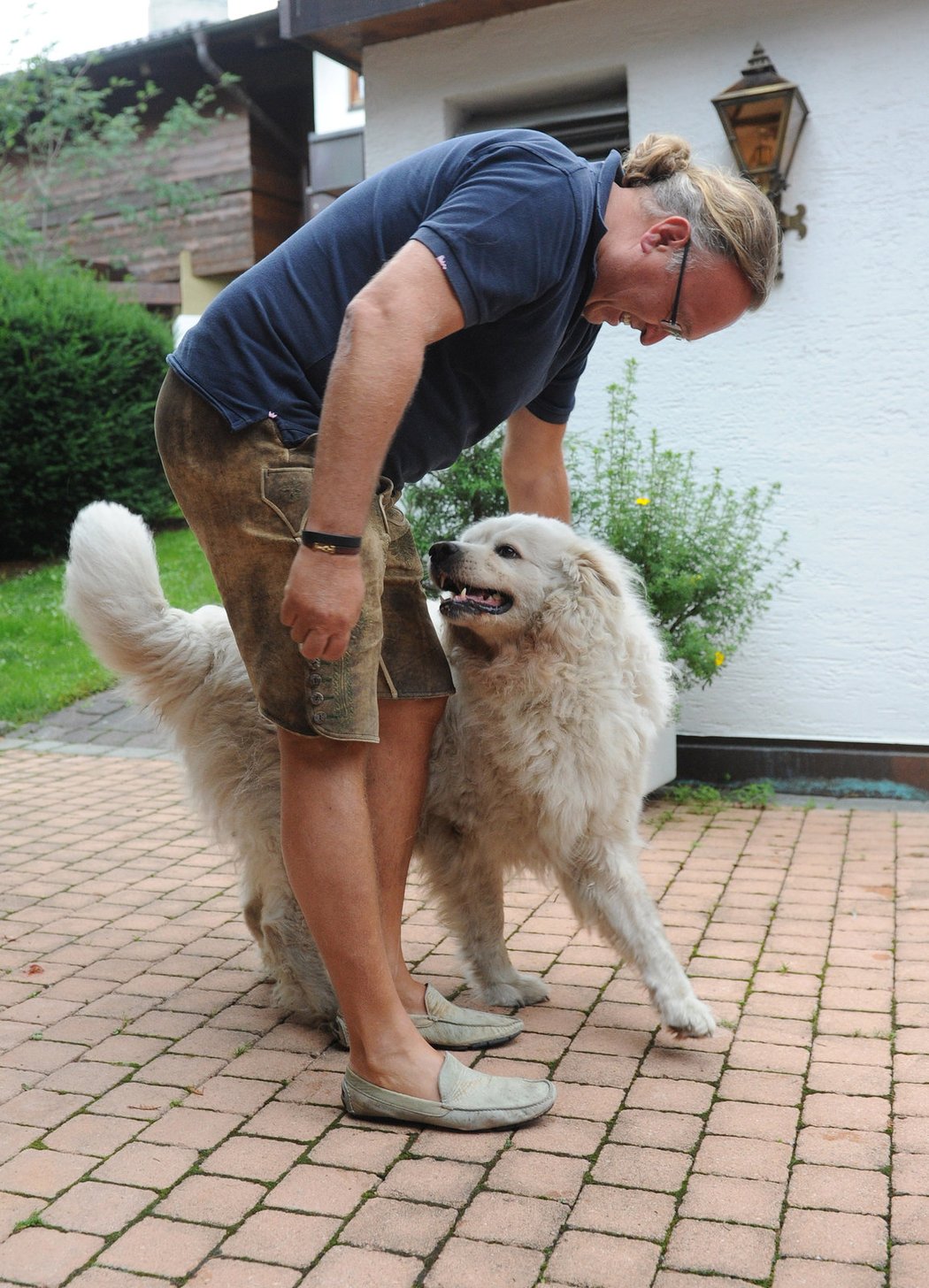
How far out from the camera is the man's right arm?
1.96 meters

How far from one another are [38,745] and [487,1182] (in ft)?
16.0

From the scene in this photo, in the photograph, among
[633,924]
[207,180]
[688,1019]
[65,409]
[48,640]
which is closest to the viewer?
[688,1019]

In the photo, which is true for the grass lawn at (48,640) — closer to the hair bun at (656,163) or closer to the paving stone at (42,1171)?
the paving stone at (42,1171)

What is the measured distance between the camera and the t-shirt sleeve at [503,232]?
6.66ft

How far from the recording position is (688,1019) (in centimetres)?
277

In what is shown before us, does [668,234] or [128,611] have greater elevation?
[668,234]

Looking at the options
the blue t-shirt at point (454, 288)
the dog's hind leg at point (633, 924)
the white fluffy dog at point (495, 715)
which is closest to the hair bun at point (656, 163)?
the blue t-shirt at point (454, 288)

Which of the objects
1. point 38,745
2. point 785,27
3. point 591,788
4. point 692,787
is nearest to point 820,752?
point 692,787

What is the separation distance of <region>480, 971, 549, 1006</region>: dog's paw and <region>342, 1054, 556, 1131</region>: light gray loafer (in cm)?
63

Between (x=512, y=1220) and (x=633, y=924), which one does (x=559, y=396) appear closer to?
(x=633, y=924)

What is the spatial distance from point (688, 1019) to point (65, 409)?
8.88m

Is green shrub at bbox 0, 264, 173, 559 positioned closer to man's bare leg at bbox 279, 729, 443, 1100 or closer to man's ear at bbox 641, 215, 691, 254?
man's bare leg at bbox 279, 729, 443, 1100

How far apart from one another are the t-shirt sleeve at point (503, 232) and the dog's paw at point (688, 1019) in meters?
1.63

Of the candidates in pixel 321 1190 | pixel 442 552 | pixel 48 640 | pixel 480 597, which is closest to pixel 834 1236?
pixel 321 1190
